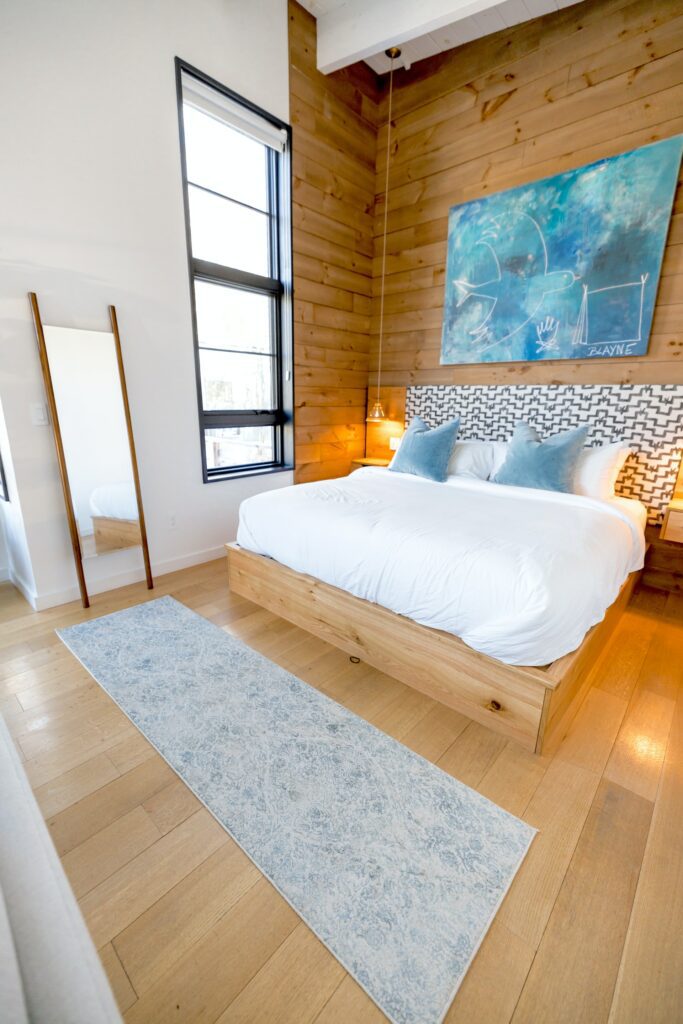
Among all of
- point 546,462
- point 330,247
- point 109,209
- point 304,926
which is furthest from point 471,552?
point 330,247

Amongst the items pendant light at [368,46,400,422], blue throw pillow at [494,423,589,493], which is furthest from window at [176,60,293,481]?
blue throw pillow at [494,423,589,493]

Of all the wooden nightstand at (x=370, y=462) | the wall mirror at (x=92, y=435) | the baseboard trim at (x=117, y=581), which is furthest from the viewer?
the wooden nightstand at (x=370, y=462)

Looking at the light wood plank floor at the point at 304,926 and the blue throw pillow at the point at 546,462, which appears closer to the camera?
the light wood plank floor at the point at 304,926

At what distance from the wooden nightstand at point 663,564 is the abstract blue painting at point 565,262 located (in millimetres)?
1241

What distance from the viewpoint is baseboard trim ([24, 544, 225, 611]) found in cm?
253

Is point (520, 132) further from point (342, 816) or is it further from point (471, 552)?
point (342, 816)

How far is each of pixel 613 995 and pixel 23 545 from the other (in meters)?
2.99

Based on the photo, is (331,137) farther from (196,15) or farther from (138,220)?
(138,220)

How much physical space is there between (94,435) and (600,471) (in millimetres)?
3063

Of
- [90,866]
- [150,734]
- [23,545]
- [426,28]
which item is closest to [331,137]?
[426,28]

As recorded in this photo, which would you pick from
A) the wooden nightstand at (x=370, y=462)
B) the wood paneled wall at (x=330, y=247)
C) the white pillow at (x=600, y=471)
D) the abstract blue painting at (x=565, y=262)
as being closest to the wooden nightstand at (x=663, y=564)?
the white pillow at (x=600, y=471)

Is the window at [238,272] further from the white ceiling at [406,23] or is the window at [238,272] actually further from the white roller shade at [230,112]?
the white ceiling at [406,23]

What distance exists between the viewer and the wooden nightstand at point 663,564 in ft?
9.21

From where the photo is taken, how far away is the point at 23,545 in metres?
2.48
